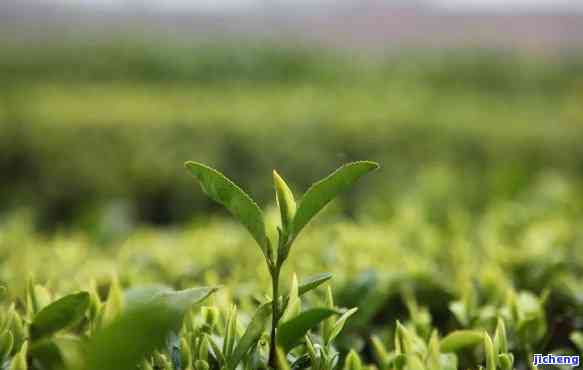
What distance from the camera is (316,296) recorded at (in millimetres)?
1599

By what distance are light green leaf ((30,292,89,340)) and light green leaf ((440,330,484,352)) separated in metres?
0.69

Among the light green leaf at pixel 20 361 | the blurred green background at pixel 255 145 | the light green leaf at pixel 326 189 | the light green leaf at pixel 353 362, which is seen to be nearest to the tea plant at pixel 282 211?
the light green leaf at pixel 326 189

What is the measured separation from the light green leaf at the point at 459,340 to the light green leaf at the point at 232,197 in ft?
1.49

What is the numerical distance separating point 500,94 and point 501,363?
883 centimetres

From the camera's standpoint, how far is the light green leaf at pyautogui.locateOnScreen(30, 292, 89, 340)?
117 centimetres

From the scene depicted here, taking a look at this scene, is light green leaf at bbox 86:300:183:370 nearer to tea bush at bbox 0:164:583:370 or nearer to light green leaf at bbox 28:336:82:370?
tea bush at bbox 0:164:583:370

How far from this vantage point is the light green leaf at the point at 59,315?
3.84ft

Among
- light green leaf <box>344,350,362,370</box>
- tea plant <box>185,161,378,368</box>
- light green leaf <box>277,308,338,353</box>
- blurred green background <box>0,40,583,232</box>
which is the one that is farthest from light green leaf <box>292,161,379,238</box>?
blurred green background <box>0,40,583,232</box>

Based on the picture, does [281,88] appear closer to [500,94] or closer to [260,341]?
[500,94]

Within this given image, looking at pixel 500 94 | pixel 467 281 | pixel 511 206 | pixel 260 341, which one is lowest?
pixel 500 94

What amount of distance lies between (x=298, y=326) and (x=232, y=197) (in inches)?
9.3

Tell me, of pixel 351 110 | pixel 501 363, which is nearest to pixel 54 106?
pixel 351 110

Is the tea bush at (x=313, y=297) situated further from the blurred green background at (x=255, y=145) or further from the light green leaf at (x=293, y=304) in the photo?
the blurred green background at (x=255, y=145)

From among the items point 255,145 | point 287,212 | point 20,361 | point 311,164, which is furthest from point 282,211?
point 255,145
